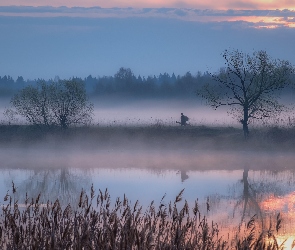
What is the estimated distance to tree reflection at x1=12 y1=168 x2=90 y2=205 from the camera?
22953 mm

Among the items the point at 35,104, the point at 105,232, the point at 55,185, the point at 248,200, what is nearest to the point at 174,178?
the point at 55,185

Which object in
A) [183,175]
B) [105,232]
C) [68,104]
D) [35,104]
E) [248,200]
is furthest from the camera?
[35,104]

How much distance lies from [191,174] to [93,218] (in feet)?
68.8

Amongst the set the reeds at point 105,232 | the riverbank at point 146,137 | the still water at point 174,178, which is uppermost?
the reeds at point 105,232

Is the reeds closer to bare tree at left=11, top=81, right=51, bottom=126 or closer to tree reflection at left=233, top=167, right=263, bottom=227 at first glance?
tree reflection at left=233, top=167, right=263, bottom=227

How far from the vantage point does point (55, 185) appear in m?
27.0

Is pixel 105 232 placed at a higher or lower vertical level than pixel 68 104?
lower

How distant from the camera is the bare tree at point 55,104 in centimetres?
4734

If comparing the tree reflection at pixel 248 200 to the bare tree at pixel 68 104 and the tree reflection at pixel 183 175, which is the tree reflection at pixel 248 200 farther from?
the bare tree at pixel 68 104

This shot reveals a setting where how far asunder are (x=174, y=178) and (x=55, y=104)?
20282mm

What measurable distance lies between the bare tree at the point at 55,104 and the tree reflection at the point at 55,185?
14.2 meters

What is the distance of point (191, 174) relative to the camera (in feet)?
103

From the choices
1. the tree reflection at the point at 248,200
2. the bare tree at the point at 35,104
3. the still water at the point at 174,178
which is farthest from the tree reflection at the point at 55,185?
the bare tree at the point at 35,104

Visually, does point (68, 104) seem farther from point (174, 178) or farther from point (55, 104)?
point (174, 178)
